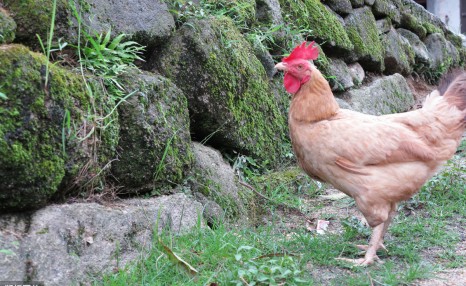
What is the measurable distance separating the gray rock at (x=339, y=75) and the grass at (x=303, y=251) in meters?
2.12

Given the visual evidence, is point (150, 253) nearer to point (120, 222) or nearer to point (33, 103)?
point (120, 222)

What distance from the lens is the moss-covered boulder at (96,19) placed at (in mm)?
3342

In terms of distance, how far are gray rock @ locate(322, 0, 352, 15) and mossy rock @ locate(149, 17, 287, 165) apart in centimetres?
264

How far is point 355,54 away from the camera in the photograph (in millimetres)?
7648

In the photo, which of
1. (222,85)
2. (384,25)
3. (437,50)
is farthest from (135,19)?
(437,50)

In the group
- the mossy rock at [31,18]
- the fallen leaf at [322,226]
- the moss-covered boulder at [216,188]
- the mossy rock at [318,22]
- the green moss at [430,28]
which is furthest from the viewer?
the green moss at [430,28]

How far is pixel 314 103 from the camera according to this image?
12.8 ft

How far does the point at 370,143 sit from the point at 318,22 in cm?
347

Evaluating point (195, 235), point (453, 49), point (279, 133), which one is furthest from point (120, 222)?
point (453, 49)

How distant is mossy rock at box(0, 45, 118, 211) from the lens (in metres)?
2.80

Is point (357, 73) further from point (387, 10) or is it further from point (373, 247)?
point (373, 247)

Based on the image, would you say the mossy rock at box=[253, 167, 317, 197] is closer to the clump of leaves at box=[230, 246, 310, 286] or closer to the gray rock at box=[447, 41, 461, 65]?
the clump of leaves at box=[230, 246, 310, 286]

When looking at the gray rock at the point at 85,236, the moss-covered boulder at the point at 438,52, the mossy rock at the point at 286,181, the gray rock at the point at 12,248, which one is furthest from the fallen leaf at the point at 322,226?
the moss-covered boulder at the point at 438,52

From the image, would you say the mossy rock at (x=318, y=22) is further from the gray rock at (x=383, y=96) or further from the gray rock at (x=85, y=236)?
the gray rock at (x=85, y=236)
